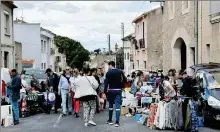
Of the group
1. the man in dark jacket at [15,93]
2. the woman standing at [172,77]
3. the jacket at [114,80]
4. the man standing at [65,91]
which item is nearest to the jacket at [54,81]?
the man standing at [65,91]

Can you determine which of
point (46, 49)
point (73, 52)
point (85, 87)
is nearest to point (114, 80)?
point (85, 87)

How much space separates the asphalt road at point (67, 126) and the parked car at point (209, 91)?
0.47 m

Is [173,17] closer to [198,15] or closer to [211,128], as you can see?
[198,15]

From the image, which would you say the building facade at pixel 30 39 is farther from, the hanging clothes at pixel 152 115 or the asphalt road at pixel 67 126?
the hanging clothes at pixel 152 115

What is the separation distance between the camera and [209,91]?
1290 centimetres

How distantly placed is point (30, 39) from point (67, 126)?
3838cm

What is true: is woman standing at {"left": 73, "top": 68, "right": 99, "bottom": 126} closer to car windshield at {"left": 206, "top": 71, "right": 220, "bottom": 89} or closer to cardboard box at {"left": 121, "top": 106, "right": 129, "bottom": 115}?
cardboard box at {"left": 121, "top": 106, "right": 129, "bottom": 115}

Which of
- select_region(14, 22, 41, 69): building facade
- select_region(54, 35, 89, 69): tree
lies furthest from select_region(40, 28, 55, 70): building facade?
select_region(54, 35, 89, 69): tree

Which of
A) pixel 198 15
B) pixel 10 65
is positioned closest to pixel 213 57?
pixel 198 15

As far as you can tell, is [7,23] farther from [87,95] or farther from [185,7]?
[87,95]

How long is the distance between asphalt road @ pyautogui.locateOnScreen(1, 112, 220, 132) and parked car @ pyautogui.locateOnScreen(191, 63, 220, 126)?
47cm

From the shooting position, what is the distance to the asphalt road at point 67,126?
1185 cm

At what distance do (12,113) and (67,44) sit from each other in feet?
199

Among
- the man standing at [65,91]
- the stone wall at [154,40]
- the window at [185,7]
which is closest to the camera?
the man standing at [65,91]
